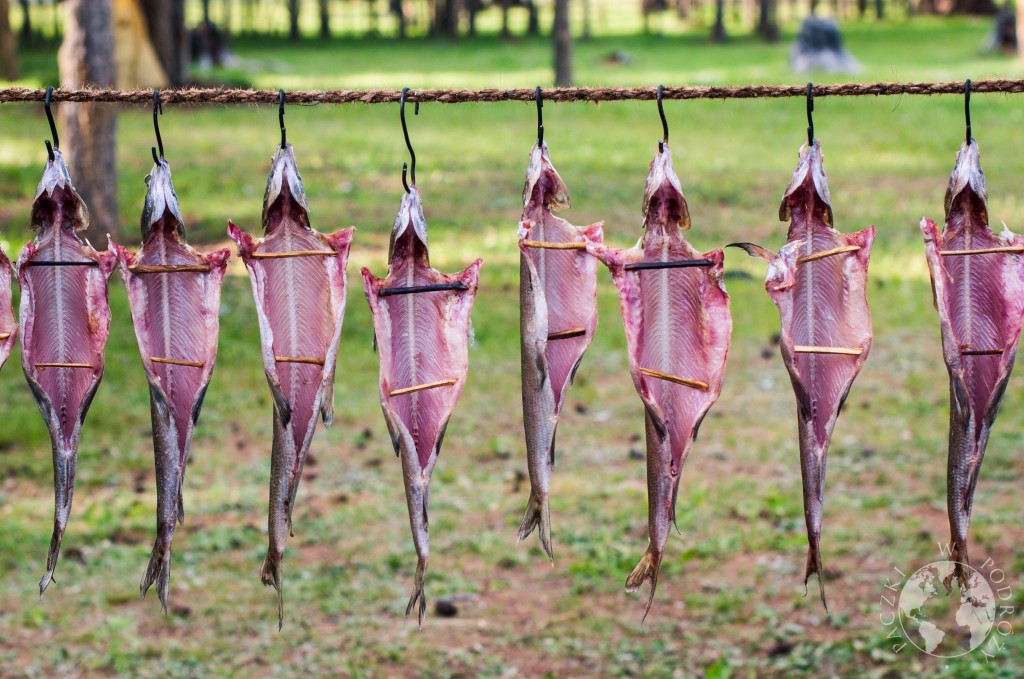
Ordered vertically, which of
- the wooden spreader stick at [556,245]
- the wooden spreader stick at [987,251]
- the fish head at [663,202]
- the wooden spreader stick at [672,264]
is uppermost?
the fish head at [663,202]

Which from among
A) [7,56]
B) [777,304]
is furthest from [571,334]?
[7,56]

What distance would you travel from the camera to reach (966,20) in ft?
119

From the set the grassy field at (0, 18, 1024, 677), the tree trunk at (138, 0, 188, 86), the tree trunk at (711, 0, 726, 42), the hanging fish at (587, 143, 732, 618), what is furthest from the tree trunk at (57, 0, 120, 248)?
the tree trunk at (711, 0, 726, 42)

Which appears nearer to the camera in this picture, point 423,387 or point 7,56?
point 423,387

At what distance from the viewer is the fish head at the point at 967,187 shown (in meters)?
2.46

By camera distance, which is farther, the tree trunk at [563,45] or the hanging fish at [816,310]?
the tree trunk at [563,45]

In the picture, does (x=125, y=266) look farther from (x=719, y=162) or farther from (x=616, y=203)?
(x=719, y=162)

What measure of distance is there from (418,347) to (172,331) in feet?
1.83

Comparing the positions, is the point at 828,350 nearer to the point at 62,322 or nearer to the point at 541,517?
the point at 541,517

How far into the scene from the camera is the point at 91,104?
33.5 feet

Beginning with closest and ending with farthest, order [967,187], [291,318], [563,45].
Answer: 1. [967,187]
2. [291,318]
3. [563,45]

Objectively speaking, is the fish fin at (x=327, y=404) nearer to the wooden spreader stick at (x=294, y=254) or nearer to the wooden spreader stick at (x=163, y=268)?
the wooden spreader stick at (x=294, y=254)

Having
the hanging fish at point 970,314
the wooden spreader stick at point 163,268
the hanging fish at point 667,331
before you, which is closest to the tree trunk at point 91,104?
the wooden spreader stick at point 163,268

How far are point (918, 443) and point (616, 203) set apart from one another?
617 cm
